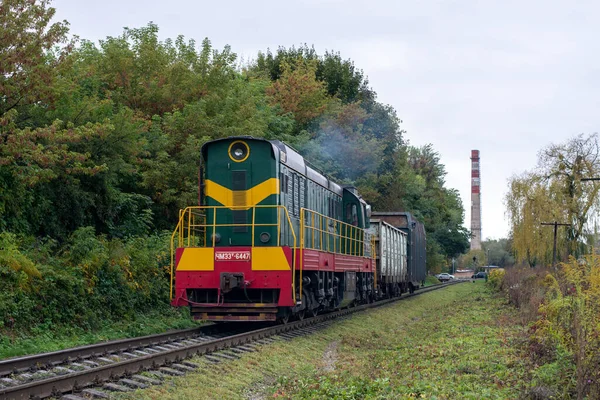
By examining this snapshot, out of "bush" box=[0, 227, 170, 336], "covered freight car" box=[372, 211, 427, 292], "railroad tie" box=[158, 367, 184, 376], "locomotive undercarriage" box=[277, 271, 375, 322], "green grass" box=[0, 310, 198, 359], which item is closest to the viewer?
"railroad tie" box=[158, 367, 184, 376]

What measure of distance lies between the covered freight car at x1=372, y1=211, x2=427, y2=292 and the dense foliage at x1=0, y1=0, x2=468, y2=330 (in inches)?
206

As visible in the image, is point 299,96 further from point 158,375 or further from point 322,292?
point 158,375

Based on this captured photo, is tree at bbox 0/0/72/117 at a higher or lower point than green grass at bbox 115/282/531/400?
higher

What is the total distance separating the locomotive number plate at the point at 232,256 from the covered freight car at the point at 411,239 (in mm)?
16759

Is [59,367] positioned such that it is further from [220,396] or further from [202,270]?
[202,270]

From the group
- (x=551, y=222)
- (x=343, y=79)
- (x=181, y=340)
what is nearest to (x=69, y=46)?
(x=181, y=340)

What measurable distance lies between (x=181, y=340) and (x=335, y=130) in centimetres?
2651

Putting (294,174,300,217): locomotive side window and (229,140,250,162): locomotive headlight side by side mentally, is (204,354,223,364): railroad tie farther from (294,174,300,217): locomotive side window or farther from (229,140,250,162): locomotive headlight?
(294,174,300,217): locomotive side window

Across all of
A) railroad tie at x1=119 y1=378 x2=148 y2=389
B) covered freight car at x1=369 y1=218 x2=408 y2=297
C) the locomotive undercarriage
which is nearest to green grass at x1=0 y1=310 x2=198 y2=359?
the locomotive undercarriage

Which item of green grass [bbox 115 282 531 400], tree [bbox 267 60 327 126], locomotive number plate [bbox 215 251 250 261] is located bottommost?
green grass [bbox 115 282 531 400]

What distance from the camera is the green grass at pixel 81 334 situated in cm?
1077

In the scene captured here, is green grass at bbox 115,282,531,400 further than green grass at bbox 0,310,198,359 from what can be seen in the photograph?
No

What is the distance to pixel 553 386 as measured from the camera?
23.7 ft

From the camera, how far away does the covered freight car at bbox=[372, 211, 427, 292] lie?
31266 millimetres
